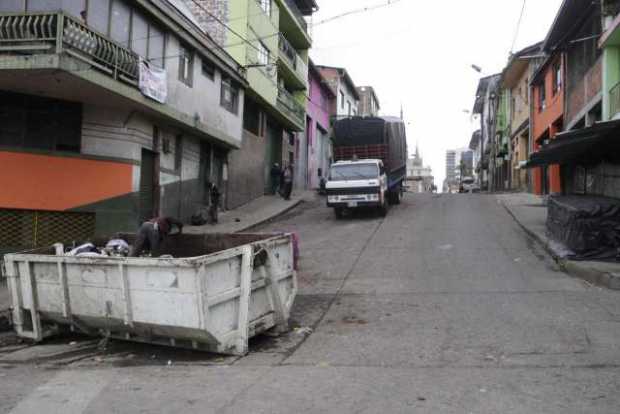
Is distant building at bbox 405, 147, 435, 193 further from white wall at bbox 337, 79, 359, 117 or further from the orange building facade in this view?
the orange building facade

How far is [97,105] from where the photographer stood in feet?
45.7

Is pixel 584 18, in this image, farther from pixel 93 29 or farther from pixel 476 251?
pixel 93 29

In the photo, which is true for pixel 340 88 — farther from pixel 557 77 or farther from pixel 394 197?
pixel 394 197

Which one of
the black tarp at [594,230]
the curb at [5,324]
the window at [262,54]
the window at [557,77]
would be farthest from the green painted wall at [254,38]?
the curb at [5,324]

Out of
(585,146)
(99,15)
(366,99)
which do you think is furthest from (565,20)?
(366,99)

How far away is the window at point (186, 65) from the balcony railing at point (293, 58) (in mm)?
10440

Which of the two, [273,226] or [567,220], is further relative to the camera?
[273,226]

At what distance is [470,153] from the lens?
9150cm

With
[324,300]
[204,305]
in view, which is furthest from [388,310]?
[204,305]

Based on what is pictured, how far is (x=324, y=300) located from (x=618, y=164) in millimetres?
10471

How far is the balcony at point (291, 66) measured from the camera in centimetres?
2776

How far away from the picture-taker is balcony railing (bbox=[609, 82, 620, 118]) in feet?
51.8

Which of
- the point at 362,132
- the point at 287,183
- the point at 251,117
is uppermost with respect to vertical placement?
the point at 251,117

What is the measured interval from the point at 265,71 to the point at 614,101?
14.6 m
